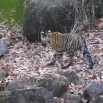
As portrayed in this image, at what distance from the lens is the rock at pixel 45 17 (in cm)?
1376

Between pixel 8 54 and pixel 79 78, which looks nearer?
pixel 79 78

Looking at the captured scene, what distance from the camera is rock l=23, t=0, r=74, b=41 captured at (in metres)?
13.8

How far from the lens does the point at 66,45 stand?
1079 cm

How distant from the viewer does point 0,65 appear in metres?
11.5

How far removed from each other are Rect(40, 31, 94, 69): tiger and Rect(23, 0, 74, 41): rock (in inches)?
108

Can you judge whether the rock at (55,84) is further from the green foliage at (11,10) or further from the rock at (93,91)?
the green foliage at (11,10)

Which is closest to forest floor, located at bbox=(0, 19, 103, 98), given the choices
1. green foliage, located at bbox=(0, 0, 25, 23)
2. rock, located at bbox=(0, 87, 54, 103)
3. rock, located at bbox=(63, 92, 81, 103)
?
rock, located at bbox=(63, 92, 81, 103)

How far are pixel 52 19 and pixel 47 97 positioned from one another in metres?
6.83

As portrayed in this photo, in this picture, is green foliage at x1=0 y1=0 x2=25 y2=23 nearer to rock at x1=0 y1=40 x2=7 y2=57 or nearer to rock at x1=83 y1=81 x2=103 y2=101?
rock at x1=0 y1=40 x2=7 y2=57

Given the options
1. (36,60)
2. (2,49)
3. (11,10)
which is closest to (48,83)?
(36,60)

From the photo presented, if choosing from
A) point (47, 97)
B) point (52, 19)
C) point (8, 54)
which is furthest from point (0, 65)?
point (47, 97)

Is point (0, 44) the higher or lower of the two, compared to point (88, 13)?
lower

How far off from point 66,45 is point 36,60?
4.44 ft

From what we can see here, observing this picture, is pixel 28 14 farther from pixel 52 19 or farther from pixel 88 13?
pixel 88 13
